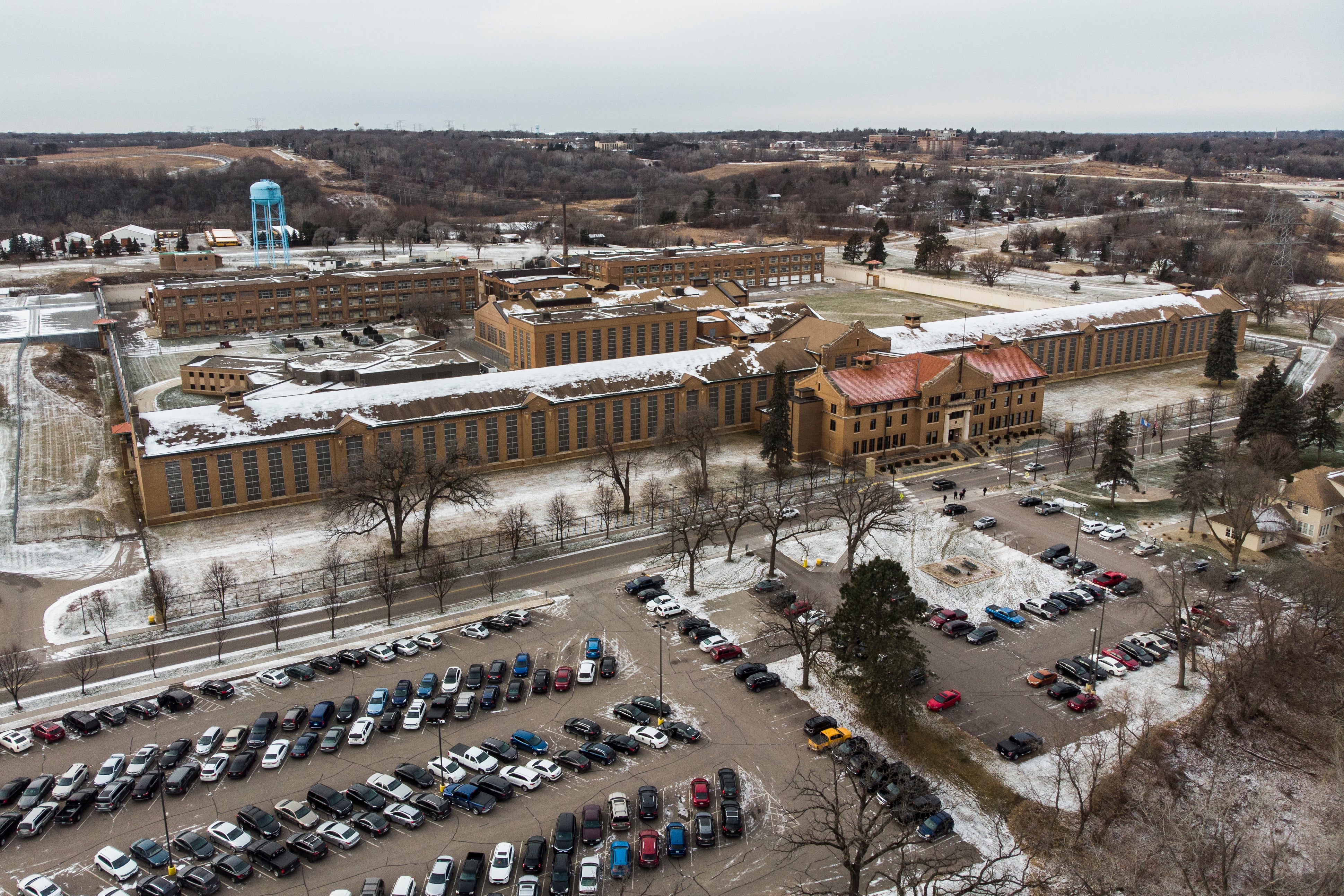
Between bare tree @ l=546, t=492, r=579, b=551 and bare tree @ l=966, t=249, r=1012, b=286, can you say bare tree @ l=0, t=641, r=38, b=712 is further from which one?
bare tree @ l=966, t=249, r=1012, b=286

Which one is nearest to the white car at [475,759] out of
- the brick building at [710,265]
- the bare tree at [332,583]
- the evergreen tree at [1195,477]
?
the bare tree at [332,583]

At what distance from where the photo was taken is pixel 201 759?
111 feet

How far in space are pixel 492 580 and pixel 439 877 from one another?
18911 millimetres

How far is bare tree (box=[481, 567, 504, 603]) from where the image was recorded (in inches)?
1800

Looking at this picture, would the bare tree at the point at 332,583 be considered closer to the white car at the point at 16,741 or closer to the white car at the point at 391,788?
the white car at the point at 391,788

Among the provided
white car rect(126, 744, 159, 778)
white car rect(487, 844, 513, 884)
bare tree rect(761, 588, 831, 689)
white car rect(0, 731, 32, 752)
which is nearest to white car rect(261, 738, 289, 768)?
white car rect(126, 744, 159, 778)

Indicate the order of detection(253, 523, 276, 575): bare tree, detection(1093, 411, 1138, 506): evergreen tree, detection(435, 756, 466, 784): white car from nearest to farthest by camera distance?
1. detection(435, 756, 466, 784): white car
2. detection(253, 523, 276, 575): bare tree
3. detection(1093, 411, 1138, 506): evergreen tree

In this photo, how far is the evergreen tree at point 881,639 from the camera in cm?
3425

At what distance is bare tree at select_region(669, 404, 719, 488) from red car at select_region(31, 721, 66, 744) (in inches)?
1372

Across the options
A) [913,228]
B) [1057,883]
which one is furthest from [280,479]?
[913,228]

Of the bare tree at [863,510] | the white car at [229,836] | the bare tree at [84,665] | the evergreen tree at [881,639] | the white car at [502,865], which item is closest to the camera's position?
the white car at [502,865]

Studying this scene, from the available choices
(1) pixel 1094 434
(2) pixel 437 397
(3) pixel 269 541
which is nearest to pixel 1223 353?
(1) pixel 1094 434

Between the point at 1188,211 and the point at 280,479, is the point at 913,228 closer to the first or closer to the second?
the point at 1188,211

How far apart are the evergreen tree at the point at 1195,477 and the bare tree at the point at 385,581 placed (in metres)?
42.4
